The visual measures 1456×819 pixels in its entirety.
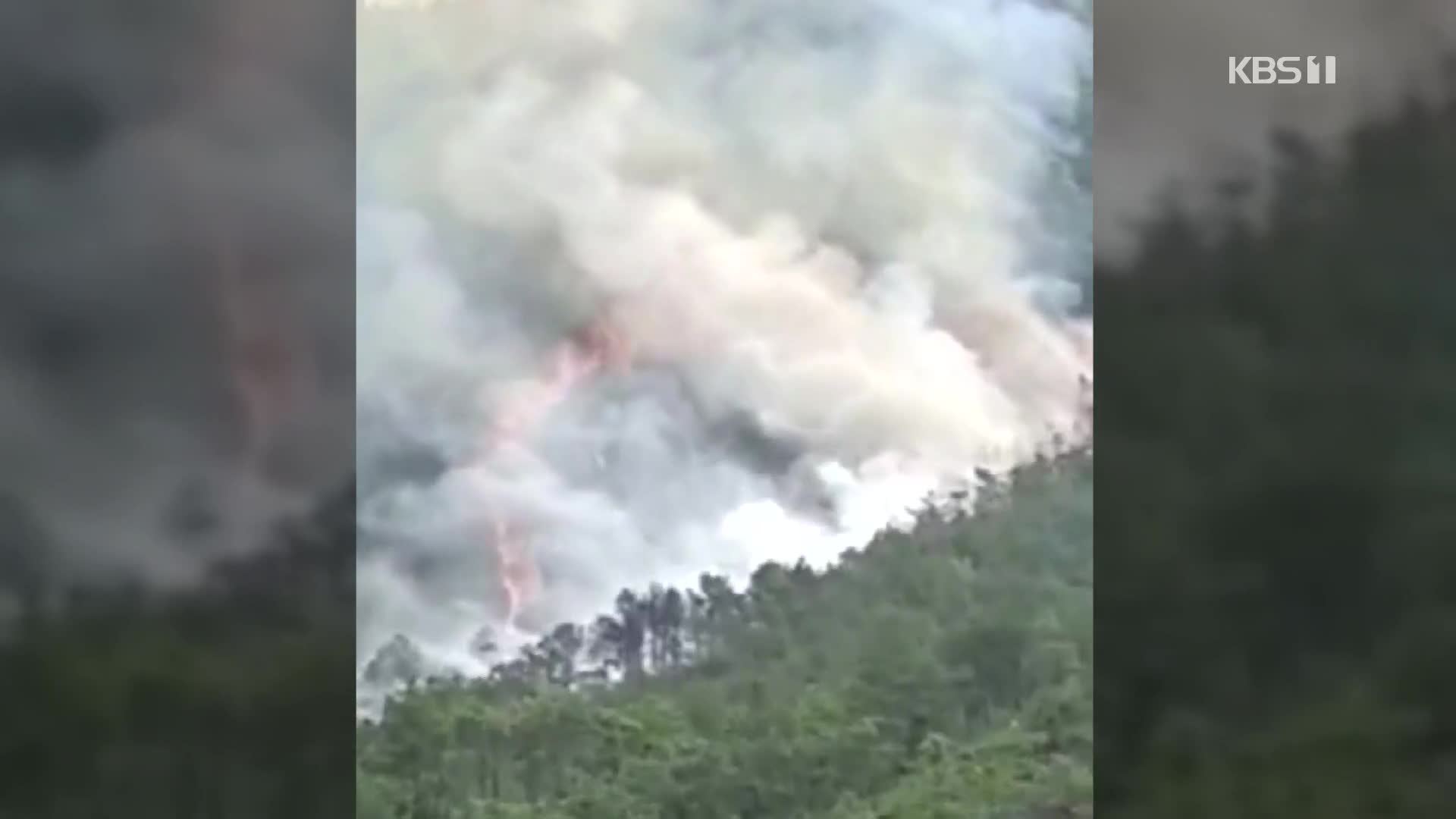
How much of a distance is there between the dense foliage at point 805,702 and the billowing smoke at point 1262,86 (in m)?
0.73

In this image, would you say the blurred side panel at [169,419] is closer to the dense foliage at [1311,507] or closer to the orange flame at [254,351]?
the orange flame at [254,351]

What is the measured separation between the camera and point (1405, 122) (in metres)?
3.32

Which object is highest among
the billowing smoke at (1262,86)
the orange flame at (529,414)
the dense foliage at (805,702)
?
the billowing smoke at (1262,86)

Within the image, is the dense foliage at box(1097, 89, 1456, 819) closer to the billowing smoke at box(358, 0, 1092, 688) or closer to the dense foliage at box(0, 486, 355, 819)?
the billowing smoke at box(358, 0, 1092, 688)

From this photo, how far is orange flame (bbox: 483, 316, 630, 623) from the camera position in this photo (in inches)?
133

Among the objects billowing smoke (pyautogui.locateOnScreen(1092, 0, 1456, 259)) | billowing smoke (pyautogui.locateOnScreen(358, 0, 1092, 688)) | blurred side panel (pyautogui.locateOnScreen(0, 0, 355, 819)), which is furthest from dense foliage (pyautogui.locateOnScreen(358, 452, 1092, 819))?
billowing smoke (pyautogui.locateOnScreen(1092, 0, 1456, 259))

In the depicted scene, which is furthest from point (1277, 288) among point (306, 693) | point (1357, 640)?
point (306, 693)

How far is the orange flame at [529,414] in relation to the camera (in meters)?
3.39

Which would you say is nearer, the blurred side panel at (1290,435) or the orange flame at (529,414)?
the blurred side panel at (1290,435)

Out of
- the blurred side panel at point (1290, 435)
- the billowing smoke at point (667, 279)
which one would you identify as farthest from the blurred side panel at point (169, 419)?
the blurred side panel at point (1290, 435)

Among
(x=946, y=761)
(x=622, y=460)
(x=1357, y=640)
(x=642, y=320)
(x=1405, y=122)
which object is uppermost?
(x=1405, y=122)

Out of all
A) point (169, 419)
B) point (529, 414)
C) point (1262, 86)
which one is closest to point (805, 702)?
point (529, 414)

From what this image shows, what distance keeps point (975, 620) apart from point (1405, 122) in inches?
58.9

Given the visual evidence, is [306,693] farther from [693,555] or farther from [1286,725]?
[1286,725]
